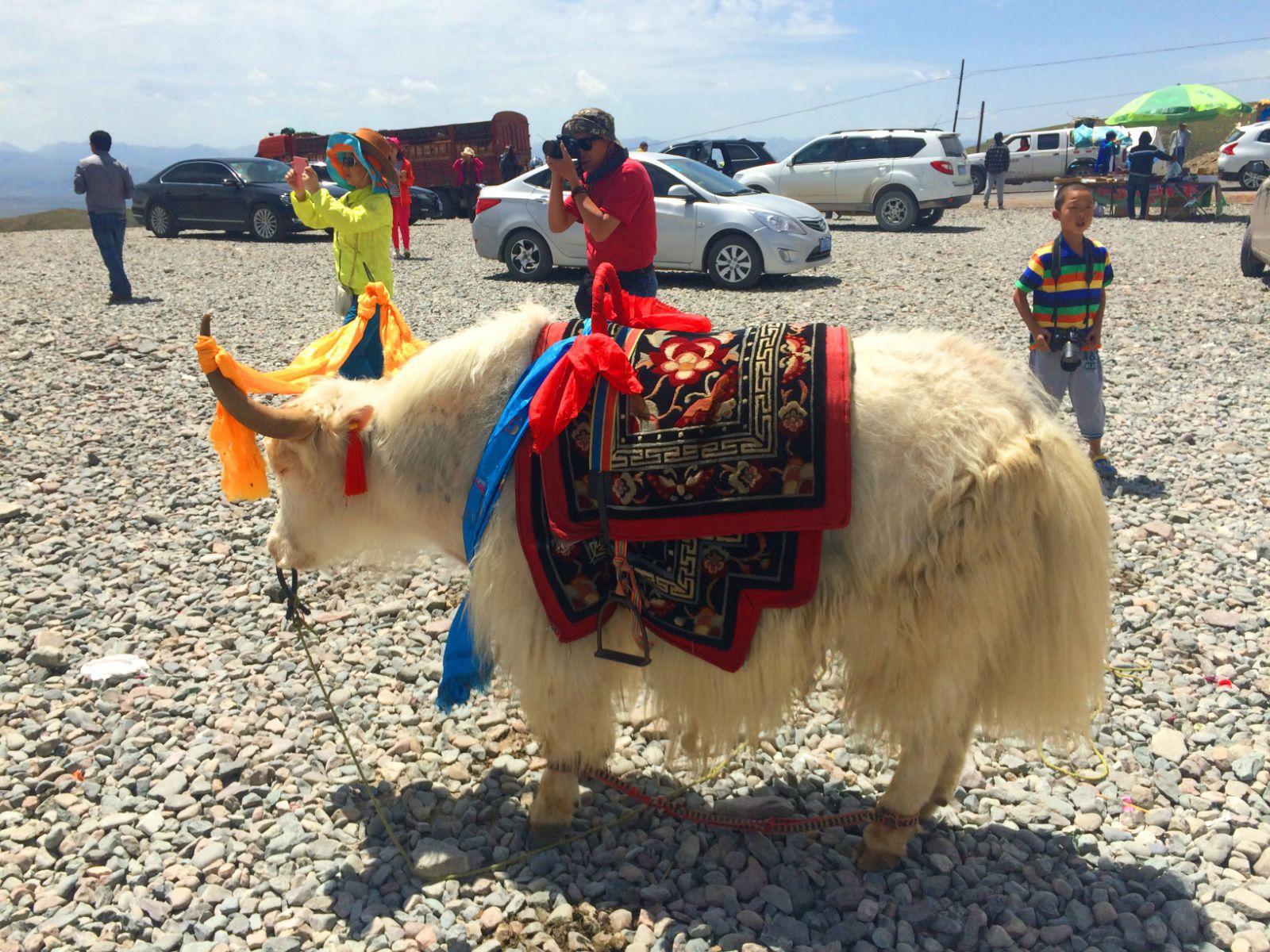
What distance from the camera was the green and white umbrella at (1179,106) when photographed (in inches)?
1175

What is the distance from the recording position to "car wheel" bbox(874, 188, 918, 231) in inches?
693

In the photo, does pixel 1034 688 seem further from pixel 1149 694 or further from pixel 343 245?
pixel 343 245

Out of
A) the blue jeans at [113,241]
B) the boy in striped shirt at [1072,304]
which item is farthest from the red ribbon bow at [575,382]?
the blue jeans at [113,241]

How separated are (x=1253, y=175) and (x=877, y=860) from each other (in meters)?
25.6

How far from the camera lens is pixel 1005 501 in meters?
2.29

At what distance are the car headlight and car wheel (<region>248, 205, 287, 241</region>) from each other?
10.7 m

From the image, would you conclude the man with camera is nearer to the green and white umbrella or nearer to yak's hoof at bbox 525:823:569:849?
yak's hoof at bbox 525:823:569:849

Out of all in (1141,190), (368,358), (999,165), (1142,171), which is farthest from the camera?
(999,165)

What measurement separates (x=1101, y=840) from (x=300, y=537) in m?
2.76

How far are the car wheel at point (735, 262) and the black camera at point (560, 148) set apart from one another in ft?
23.8

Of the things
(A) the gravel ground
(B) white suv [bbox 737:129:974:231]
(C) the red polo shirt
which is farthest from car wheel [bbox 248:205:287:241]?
(C) the red polo shirt

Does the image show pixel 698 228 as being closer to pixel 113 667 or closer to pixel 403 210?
pixel 403 210

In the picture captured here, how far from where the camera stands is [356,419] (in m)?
2.88

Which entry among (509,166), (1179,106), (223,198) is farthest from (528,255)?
(1179,106)
